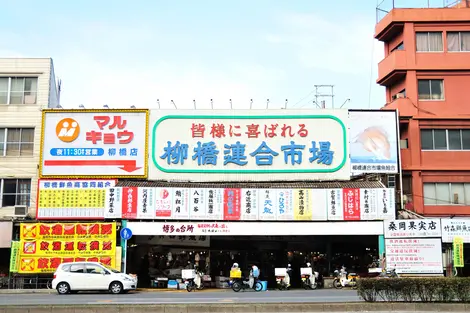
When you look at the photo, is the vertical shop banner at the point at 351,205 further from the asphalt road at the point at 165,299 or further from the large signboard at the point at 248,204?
the asphalt road at the point at 165,299

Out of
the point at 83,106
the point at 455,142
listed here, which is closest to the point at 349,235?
the point at 455,142

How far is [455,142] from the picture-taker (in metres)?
34.8

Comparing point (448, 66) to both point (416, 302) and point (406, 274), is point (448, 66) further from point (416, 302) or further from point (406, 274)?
point (416, 302)

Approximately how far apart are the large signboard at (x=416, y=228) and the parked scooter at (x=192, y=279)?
1043cm

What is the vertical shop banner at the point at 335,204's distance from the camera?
30703mm

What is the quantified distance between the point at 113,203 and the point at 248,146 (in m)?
8.33

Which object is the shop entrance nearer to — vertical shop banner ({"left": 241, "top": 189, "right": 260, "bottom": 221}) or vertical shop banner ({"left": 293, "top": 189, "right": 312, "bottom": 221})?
vertical shop banner ({"left": 293, "top": 189, "right": 312, "bottom": 221})

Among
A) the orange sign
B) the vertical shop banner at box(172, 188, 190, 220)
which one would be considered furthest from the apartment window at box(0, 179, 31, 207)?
the vertical shop banner at box(172, 188, 190, 220)

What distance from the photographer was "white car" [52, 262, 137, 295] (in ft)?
85.8

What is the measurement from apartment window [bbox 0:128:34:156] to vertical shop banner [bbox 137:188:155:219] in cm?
776

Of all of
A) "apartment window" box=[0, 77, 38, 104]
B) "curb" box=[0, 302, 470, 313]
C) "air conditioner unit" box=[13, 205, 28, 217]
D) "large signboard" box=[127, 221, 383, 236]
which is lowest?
"curb" box=[0, 302, 470, 313]

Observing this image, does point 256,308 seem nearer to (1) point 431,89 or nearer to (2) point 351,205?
(2) point 351,205

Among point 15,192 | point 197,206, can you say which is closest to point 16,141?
point 15,192

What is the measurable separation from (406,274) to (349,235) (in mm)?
3858
